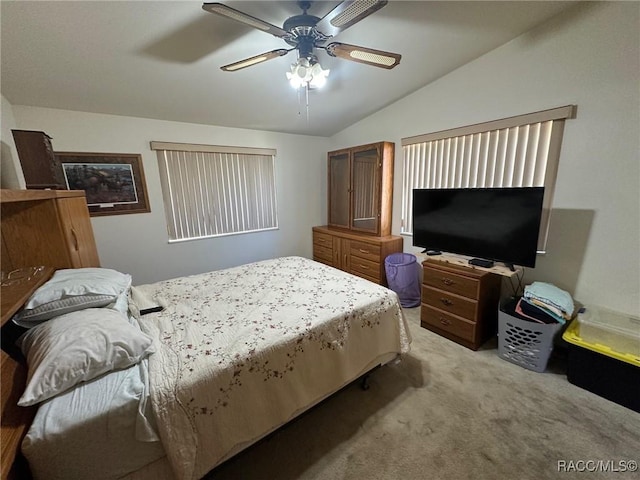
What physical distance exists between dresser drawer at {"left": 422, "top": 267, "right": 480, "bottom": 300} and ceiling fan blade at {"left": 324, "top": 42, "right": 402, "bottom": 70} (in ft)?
5.82

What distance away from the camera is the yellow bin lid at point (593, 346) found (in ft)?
5.19

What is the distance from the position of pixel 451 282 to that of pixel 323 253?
6.95ft

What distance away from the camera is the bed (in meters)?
0.86

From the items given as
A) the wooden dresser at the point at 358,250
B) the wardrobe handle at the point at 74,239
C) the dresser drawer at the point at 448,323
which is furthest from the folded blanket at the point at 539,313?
the wardrobe handle at the point at 74,239

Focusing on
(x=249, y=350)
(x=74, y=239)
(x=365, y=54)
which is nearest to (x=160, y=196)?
(x=74, y=239)

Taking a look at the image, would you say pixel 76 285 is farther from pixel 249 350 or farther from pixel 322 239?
pixel 322 239

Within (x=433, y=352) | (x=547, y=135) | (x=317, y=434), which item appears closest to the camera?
(x=317, y=434)

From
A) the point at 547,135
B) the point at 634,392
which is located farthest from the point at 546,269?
the point at 547,135

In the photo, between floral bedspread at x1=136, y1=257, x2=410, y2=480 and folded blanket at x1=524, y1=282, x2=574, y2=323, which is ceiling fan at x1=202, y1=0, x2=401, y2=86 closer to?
floral bedspread at x1=136, y1=257, x2=410, y2=480

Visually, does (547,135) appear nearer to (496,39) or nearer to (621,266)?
(496,39)

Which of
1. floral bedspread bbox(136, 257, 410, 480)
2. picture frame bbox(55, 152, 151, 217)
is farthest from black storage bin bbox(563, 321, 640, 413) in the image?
picture frame bbox(55, 152, 151, 217)

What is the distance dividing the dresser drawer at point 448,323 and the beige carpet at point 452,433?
34 centimetres

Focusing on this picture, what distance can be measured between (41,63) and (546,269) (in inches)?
167

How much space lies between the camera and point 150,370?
1.06 m
